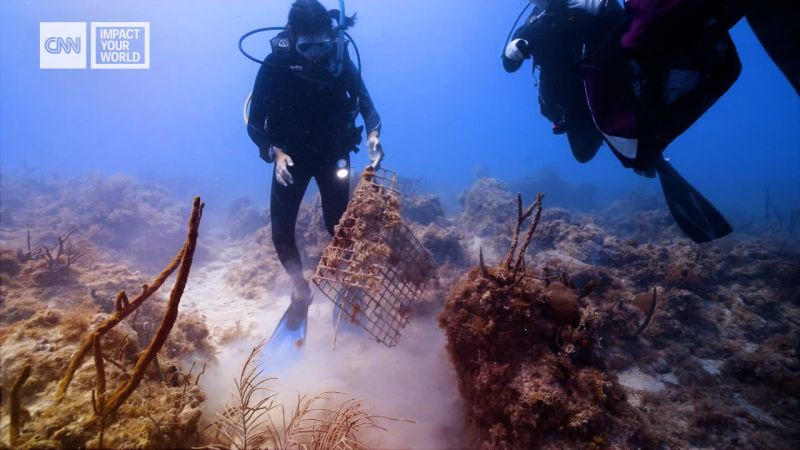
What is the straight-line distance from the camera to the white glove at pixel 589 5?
174 inches

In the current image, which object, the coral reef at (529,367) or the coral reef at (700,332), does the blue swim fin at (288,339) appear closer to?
the coral reef at (529,367)

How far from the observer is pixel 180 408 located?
6.20 feet

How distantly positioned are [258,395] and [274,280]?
4587 millimetres

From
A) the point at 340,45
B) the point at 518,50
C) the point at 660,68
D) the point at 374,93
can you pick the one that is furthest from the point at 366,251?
the point at 374,93

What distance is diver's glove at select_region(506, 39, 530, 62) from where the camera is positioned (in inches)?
204

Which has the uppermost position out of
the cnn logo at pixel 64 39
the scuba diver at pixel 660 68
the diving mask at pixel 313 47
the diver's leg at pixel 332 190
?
the cnn logo at pixel 64 39

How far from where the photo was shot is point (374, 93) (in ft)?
391

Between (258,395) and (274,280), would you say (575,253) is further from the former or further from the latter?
(274,280)

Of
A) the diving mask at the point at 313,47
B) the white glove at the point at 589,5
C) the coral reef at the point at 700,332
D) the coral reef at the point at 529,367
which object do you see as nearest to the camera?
the coral reef at the point at 529,367

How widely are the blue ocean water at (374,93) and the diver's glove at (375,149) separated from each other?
52521mm

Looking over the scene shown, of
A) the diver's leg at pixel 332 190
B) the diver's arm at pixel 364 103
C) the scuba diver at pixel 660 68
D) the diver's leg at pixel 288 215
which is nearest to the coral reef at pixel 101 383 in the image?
the diver's leg at pixel 288 215

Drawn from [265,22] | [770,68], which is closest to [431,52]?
[265,22]

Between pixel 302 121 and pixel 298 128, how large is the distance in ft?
0.45

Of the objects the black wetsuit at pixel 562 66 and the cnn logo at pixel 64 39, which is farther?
the cnn logo at pixel 64 39
